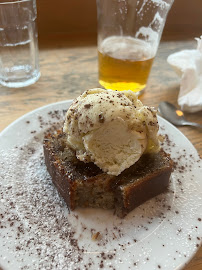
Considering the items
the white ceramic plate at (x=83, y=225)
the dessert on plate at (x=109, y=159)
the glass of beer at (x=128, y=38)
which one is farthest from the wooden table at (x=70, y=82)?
the dessert on plate at (x=109, y=159)

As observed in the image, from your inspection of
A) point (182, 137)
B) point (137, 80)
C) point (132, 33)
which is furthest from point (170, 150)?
point (132, 33)

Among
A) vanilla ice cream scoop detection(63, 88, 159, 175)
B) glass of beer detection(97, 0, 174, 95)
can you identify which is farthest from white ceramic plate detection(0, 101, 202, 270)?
glass of beer detection(97, 0, 174, 95)

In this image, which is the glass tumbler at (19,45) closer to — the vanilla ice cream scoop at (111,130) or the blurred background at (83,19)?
the blurred background at (83,19)

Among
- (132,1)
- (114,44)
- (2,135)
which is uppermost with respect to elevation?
(132,1)

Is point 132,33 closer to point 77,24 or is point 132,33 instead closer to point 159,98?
point 159,98

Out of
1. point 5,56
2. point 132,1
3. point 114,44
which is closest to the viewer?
point 132,1

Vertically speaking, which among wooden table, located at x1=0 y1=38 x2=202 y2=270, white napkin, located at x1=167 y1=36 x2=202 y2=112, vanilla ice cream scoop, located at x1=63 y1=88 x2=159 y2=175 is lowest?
wooden table, located at x1=0 y1=38 x2=202 y2=270

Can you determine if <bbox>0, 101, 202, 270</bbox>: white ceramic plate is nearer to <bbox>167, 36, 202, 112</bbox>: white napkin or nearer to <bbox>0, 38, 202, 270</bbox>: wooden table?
<bbox>0, 38, 202, 270</bbox>: wooden table
